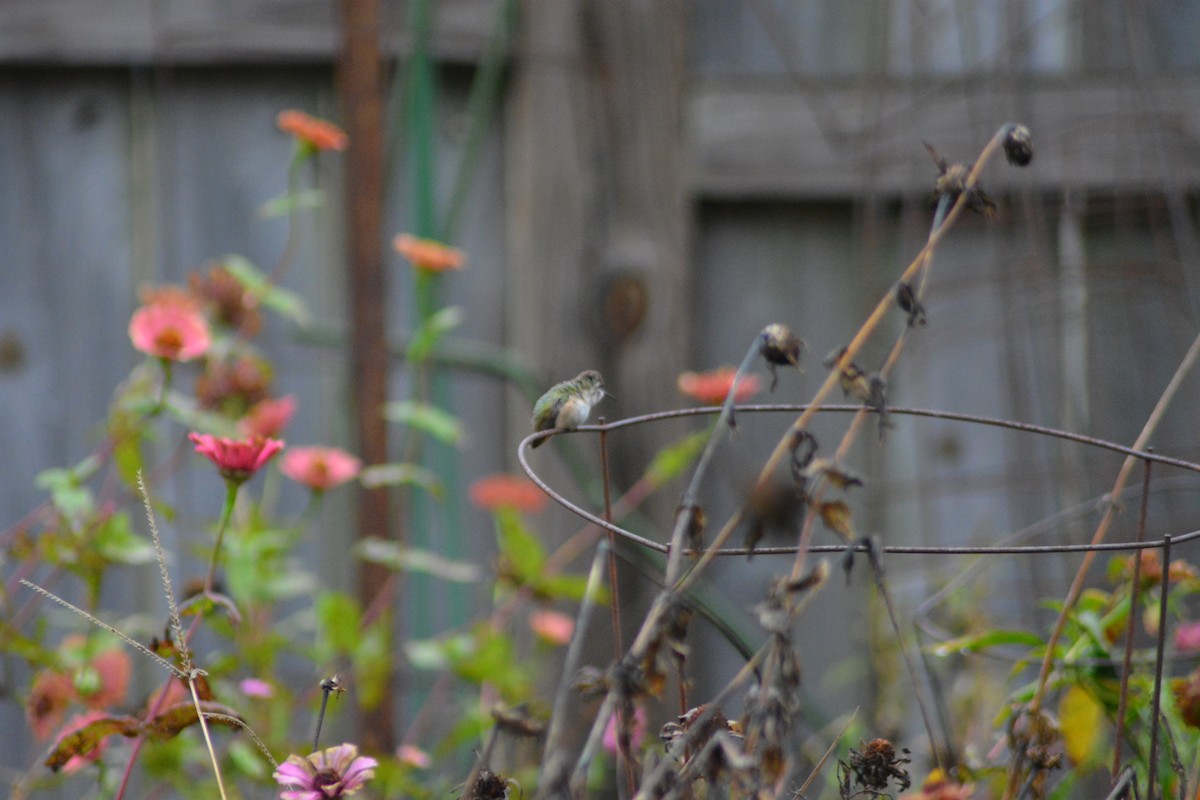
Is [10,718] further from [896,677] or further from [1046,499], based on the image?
[1046,499]

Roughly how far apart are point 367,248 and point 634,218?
0.32 metres

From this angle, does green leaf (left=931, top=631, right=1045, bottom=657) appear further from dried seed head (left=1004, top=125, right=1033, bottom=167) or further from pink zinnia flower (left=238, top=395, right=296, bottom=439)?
pink zinnia flower (left=238, top=395, right=296, bottom=439)

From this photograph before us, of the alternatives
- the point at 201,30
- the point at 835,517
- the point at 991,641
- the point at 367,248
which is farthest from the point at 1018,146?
the point at 201,30

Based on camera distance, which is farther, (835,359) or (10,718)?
(10,718)

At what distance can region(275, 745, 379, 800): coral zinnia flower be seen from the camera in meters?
0.48

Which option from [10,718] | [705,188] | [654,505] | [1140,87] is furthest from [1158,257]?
[10,718]

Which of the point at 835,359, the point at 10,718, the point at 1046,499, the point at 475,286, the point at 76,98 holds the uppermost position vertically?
the point at 76,98

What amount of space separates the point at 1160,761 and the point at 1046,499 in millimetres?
860

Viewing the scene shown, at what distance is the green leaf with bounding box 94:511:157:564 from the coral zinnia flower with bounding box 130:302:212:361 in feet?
0.40

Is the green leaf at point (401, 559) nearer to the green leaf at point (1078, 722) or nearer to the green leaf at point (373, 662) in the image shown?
the green leaf at point (373, 662)

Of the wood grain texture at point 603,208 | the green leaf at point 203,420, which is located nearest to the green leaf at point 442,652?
the green leaf at point 203,420

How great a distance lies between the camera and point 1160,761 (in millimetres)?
661

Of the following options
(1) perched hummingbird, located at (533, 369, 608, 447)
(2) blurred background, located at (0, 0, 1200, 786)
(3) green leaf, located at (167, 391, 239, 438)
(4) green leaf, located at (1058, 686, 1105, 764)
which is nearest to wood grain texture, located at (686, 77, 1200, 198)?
(2) blurred background, located at (0, 0, 1200, 786)

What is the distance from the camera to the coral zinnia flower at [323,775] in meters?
0.48
